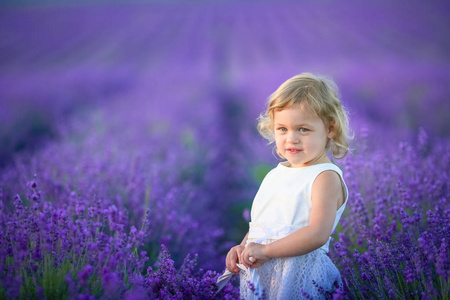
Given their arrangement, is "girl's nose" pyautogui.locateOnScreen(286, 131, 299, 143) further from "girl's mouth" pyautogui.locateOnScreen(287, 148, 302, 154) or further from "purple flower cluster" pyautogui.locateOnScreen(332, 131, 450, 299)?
"purple flower cluster" pyautogui.locateOnScreen(332, 131, 450, 299)

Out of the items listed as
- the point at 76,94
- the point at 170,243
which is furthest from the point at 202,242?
the point at 76,94

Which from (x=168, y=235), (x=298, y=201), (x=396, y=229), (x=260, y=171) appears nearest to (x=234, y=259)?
Answer: (x=298, y=201)

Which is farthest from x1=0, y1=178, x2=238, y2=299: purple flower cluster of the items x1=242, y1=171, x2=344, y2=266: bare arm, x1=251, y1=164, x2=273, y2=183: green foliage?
x1=251, y1=164, x2=273, y2=183: green foliage

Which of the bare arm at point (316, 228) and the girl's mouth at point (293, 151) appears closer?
the bare arm at point (316, 228)

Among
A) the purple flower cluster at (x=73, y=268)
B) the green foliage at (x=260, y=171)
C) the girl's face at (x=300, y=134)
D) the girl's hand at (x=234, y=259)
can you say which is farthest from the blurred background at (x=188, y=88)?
the girl's face at (x=300, y=134)

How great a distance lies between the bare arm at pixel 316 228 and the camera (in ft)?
4.86

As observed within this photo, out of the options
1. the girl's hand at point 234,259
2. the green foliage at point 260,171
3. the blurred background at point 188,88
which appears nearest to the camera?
the girl's hand at point 234,259

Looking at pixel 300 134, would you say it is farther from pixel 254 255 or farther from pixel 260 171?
pixel 260 171

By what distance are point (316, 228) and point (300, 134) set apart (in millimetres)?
347

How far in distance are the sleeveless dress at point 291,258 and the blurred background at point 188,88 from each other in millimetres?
1149

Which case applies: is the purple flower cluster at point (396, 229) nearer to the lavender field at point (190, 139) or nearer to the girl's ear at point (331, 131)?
the lavender field at point (190, 139)

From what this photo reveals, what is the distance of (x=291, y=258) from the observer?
1.59 m

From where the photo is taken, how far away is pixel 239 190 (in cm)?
409

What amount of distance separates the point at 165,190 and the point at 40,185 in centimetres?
111
